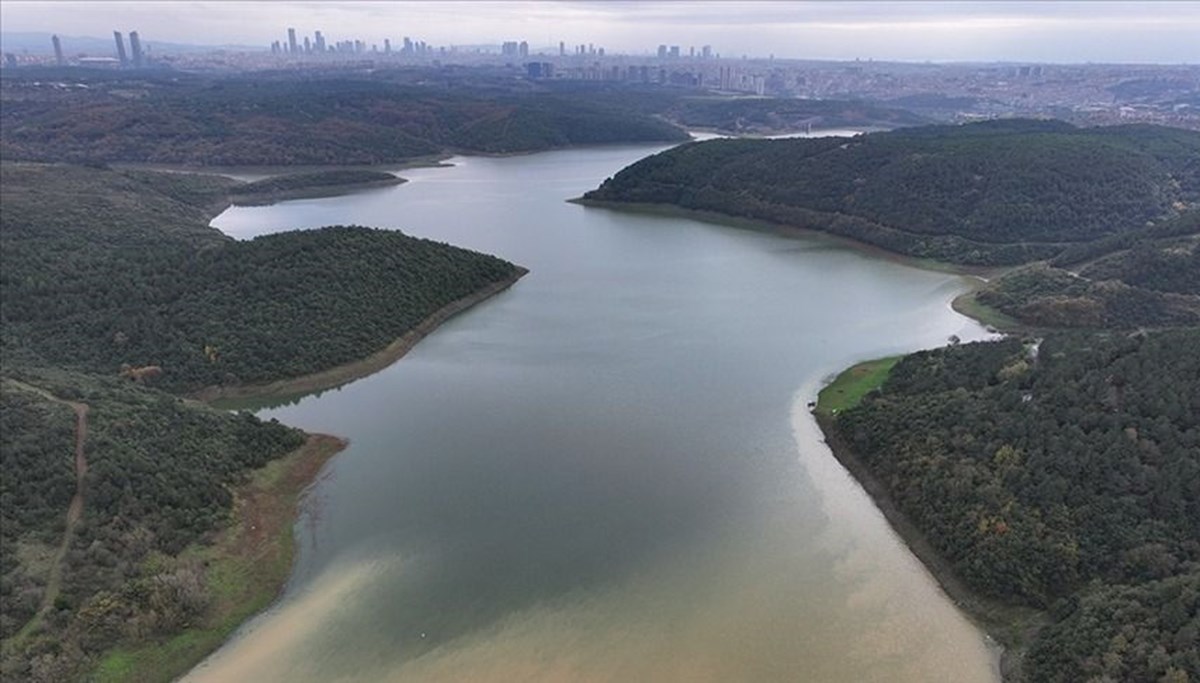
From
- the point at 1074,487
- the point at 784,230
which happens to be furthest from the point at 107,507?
the point at 784,230

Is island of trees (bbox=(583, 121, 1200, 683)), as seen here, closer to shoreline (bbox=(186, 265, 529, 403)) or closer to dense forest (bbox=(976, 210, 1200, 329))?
dense forest (bbox=(976, 210, 1200, 329))

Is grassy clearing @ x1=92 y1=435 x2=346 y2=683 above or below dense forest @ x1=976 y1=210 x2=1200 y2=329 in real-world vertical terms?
below

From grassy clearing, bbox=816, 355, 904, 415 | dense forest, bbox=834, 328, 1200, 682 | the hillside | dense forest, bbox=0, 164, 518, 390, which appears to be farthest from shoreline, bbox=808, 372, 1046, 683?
the hillside

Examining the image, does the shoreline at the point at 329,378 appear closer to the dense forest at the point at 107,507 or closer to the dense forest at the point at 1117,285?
the dense forest at the point at 107,507

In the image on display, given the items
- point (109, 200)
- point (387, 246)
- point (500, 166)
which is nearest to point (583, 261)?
point (387, 246)

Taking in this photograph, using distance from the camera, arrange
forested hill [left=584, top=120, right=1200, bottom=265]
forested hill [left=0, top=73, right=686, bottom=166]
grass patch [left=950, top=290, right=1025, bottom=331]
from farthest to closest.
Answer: forested hill [left=0, top=73, right=686, bottom=166] < forested hill [left=584, top=120, right=1200, bottom=265] < grass patch [left=950, top=290, right=1025, bottom=331]

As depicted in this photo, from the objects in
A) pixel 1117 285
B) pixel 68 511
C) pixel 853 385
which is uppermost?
pixel 1117 285

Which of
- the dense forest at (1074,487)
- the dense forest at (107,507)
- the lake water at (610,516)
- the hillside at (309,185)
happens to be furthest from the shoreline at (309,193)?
the dense forest at (1074,487)

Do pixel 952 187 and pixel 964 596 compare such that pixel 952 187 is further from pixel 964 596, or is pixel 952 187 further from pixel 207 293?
pixel 207 293
